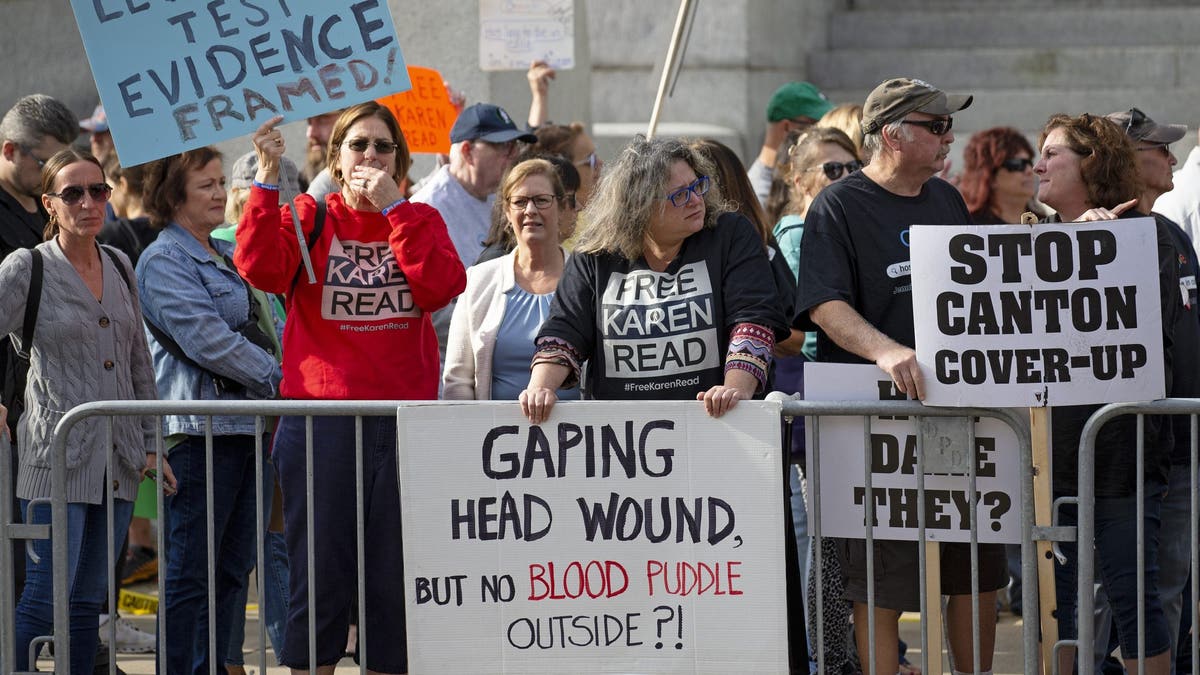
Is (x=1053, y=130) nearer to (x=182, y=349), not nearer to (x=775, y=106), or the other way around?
(x=182, y=349)

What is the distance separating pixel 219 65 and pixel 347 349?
1.03 metres

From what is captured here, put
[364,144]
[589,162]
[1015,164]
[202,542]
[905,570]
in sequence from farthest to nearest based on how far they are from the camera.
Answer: [589,162] → [1015,164] → [202,542] → [364,144] → [905,570]

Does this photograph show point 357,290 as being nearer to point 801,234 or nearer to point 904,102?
point 801,234

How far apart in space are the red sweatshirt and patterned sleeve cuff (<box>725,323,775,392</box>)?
0.98 m

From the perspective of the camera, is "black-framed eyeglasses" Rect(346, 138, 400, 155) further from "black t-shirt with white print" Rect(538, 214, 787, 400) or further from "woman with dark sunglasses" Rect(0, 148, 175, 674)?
"woman with dark sunglasses" Rect(0, 148, 175, 674)

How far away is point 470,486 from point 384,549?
0.49m

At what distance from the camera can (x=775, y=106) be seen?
9.54m

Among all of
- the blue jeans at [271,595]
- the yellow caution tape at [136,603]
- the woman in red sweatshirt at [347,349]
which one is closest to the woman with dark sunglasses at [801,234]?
the woman in red sweatshirt at [347,349]

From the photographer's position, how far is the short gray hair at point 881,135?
5285 mm

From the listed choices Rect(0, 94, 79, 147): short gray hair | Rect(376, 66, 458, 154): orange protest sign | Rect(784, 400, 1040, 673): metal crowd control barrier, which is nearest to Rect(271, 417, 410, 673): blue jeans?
Rect(784, 400, 1040, 673): metal crowd control barrier

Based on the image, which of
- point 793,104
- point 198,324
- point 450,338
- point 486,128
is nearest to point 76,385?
point 198,324

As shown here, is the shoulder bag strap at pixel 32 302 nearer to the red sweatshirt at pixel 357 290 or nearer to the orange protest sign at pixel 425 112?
the red sweatshirt at pixel 357 290

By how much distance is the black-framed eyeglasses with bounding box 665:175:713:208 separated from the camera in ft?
17.1

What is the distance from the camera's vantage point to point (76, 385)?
5688 millimetres
